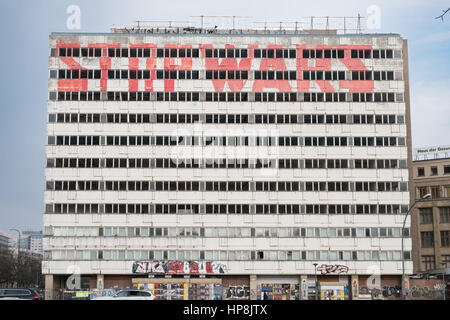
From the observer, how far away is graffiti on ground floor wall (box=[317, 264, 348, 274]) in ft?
315

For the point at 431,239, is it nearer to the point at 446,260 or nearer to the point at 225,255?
the point at 446,260

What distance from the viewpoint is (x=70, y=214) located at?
3807 inches

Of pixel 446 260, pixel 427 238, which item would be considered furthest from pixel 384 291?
pixel 427 238

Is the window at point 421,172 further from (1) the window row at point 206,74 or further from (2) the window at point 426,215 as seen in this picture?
(1) the window row at point 206,74

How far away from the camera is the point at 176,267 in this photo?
95.7 m

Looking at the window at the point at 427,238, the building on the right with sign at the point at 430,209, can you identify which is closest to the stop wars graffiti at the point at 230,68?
the building on the right with sign at the point at 430,209

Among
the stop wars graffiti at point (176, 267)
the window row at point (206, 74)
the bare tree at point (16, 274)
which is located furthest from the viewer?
the bare tree at point (16, 274)

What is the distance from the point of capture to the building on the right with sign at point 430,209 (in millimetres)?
130375

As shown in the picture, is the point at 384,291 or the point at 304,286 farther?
the point at 384,291

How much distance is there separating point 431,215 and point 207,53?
6362 cm

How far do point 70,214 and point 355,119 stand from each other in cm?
4634

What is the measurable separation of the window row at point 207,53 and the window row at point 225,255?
30.3 meters
